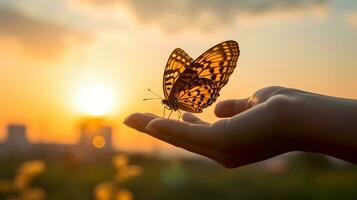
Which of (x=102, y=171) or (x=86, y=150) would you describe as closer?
(x=102, y=171)

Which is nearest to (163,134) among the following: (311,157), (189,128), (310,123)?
(189,128)

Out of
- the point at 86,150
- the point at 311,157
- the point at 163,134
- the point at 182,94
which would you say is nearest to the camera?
the point at 163,134

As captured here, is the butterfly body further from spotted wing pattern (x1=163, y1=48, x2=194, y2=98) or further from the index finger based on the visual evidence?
the index finger

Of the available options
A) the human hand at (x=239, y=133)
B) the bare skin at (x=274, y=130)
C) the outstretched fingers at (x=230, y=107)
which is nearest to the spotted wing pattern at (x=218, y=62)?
the outstretched fingers at (x=230, y=107)

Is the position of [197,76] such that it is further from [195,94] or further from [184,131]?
[184,131]

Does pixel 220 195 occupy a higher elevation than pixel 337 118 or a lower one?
lower

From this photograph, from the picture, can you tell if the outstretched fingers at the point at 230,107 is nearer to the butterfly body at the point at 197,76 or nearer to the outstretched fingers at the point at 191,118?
the outstretched fingers at the point at 191,118

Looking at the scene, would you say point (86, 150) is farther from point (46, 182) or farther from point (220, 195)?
point (220, 195)
